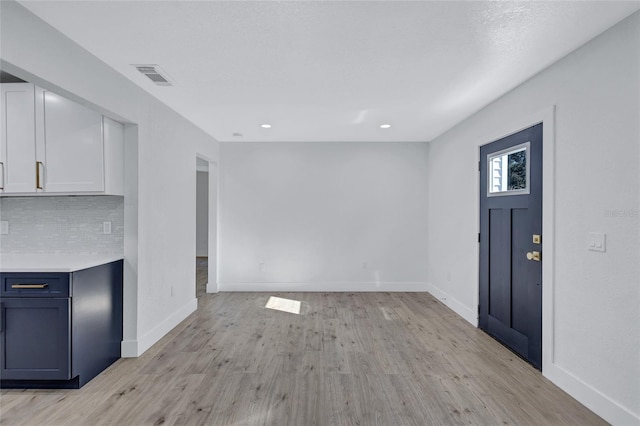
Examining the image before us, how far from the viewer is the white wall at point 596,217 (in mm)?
1905

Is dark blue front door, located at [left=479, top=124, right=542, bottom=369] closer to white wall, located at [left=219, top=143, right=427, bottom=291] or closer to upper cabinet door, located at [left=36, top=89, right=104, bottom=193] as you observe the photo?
white wall, located at [left=219, top=143, right=427, bottom=291]

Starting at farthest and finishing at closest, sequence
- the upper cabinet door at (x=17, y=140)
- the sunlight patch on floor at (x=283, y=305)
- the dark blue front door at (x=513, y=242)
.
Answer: the sunlight patch on floor at (x=283, y=305), the dark blue front door at (x=513, y=242), the upper cabinet door at (x=17, y=140)

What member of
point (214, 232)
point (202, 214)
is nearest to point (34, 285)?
point (214, 232)

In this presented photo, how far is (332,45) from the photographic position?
7.31ft

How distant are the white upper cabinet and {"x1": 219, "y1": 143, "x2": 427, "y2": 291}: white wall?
262 cm

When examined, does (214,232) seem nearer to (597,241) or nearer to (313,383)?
(313,383)

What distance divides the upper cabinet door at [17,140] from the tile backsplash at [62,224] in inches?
15.9

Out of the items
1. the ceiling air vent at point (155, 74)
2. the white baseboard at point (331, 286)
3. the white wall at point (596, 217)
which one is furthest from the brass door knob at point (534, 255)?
the ceiling air vent at point (155, 74)

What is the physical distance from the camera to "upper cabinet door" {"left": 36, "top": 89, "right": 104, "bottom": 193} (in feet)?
8.86

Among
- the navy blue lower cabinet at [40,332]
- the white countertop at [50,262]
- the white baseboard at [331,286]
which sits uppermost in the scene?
the white countertop at [50,262]

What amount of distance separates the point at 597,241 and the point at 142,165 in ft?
12.3

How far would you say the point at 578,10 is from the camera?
1845 millimetres

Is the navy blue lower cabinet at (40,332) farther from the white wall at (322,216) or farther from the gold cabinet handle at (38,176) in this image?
the white wall at (322,216)

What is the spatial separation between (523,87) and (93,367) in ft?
14.5
